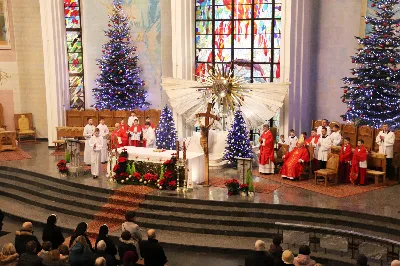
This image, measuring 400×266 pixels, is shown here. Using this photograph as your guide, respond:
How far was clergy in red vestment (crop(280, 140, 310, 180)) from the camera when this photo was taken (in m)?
15.6

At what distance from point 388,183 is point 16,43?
48.5 ft

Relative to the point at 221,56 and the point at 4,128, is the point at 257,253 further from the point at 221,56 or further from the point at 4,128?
the point at 4,128

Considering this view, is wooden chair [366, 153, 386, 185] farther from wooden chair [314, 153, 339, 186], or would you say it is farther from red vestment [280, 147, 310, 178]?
red vestment [280, 147, 310, 178]

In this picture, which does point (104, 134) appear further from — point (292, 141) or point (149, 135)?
point (292, 141)

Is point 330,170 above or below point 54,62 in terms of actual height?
below

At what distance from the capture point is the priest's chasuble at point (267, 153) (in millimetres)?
16469

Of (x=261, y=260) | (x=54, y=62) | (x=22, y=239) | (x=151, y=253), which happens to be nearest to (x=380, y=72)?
(x=261, y=260)

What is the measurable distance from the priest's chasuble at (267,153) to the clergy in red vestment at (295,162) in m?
0.58

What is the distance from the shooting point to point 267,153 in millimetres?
16453

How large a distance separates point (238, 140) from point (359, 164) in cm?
366

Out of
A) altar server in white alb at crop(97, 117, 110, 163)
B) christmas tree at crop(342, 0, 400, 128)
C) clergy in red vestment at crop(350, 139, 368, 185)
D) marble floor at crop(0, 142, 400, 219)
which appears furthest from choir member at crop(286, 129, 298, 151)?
altar server in white alb at crop(97, 117, 110, 163)

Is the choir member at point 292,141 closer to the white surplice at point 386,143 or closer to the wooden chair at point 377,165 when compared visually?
the wooden chair at point 377,165

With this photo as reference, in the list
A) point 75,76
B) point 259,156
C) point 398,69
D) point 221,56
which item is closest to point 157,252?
point 259,156

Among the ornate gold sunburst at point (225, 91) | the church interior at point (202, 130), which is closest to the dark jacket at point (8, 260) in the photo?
the church interior at point (202, 130)
